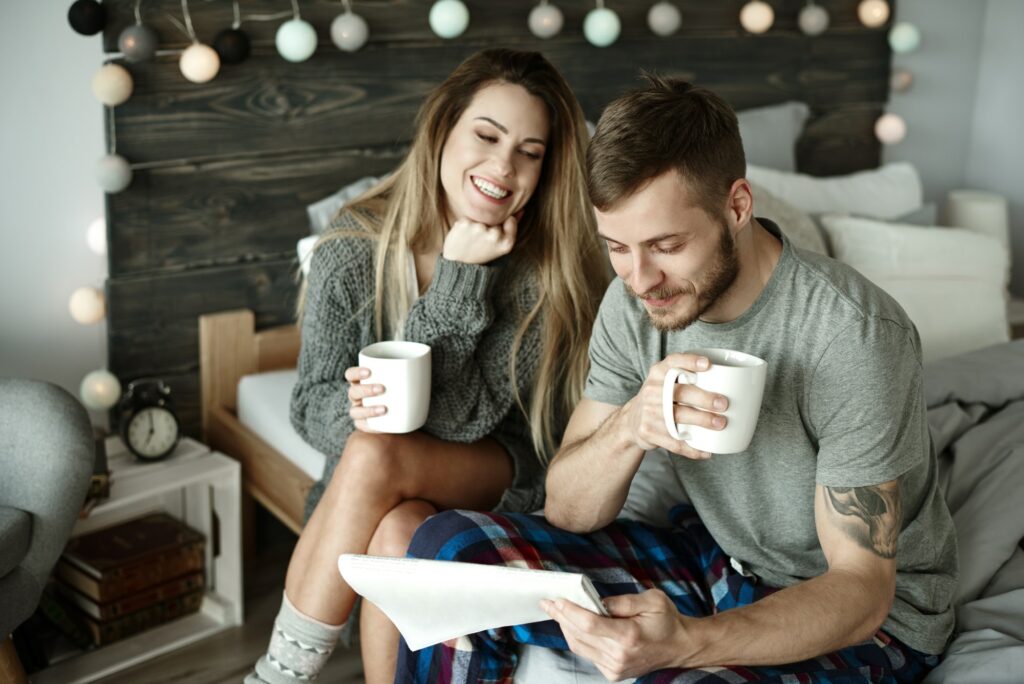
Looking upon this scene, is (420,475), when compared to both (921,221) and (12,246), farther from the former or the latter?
(921,221)

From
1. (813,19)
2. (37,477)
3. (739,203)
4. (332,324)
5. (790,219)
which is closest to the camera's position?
(739,203)

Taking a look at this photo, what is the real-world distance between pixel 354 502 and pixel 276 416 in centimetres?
59

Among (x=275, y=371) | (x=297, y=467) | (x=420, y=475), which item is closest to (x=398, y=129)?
(x=275, y=371)

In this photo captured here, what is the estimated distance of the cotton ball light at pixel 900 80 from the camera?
320 centimetres

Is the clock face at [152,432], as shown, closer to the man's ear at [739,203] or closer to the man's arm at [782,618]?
the man's arm at [782,618]

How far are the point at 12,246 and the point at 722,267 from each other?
146cm

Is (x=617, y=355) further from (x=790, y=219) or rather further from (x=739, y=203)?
(x=790, y=219)

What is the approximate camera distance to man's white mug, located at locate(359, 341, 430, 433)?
147 cm

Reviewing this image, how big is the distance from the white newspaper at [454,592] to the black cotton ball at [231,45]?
3.99 feet

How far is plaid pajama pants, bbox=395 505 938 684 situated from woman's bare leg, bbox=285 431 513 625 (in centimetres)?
→ 18

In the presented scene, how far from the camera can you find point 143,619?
2.08m

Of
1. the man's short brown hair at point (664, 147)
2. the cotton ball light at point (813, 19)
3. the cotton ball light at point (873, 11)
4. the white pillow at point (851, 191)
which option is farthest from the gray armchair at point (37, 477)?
the cotton ball light at point (873, 11)

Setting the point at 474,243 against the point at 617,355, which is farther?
the point at 474,243

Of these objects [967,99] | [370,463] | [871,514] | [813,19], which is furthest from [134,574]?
[967,99]
